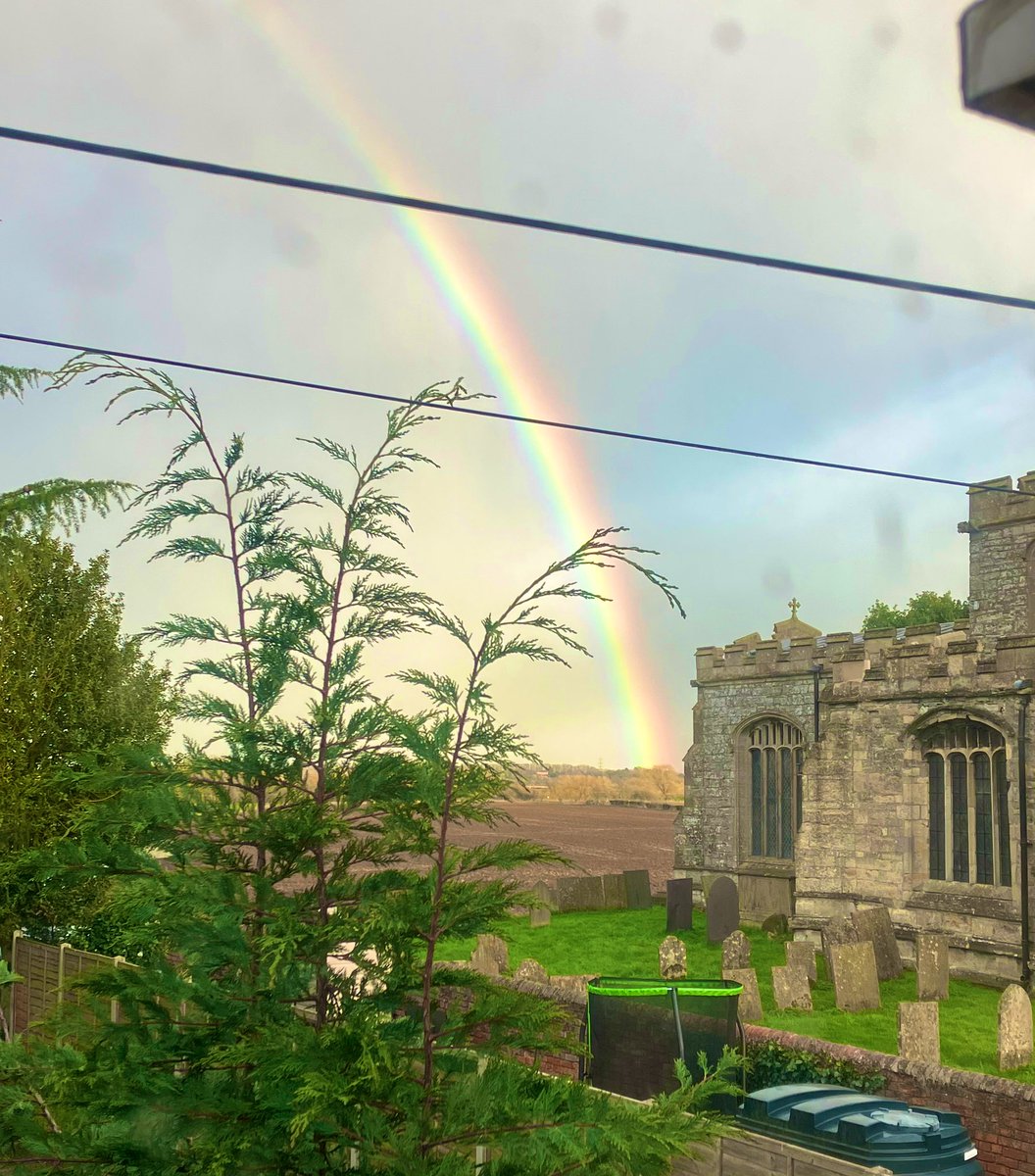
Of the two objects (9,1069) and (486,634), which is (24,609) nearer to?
(9,1069)

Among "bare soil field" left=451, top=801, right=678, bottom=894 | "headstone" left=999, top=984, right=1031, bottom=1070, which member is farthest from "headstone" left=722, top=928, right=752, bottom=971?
"bare soil field" left=451, top=801, right=678, bottom=894

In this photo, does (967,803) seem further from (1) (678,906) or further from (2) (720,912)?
(1) (678,906)

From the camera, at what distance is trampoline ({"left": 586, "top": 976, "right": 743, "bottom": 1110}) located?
10.6 metres

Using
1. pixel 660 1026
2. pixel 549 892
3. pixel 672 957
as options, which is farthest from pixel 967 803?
pixel 660 1026

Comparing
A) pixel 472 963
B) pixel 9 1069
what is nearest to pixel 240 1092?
pixel 9 1069

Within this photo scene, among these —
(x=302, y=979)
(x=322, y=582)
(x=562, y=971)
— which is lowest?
(x=562, y=971)

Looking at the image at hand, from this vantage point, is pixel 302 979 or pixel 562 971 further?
pixel 562 971

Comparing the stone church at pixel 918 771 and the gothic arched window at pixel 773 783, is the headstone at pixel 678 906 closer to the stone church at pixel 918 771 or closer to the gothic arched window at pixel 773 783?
the stone church at pixel 918 771

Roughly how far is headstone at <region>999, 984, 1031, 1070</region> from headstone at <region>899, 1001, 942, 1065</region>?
163cm

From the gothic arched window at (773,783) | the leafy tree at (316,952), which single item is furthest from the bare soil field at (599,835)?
the leafy tree at (316,952)

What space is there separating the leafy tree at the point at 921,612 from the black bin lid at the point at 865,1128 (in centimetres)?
3617

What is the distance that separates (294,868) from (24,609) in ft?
43.3

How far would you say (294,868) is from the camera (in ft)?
21.0

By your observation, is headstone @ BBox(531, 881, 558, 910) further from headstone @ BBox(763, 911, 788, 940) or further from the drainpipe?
the drainpipe
